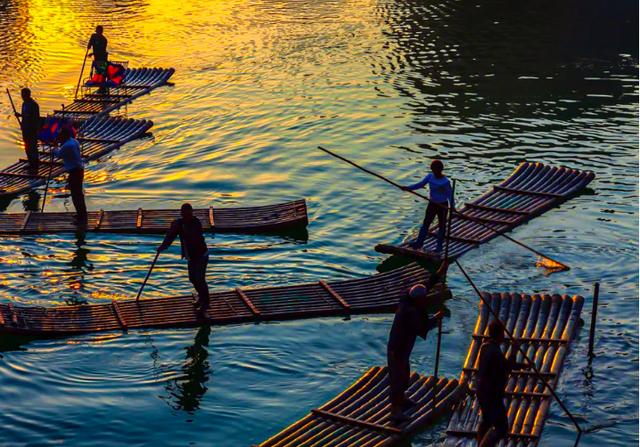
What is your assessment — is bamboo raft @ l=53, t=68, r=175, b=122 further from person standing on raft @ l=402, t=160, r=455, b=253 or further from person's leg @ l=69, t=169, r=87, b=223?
person standing on raft @ l=402, t=160, r=455, b=253

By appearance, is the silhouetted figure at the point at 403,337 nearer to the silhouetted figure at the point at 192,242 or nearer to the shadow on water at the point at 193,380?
the shadow on water at the point at 193,380

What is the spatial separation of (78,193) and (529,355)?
11491 mm

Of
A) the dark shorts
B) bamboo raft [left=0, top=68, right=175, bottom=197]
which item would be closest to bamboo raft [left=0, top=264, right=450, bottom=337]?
the dark shorts

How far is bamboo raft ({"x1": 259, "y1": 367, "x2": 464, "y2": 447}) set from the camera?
14469 millimetres

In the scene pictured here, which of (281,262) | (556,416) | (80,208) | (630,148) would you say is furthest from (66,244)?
(630,148)

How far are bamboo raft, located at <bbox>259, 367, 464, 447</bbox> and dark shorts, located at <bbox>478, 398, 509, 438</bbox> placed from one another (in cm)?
95

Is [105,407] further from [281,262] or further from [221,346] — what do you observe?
[281,262]

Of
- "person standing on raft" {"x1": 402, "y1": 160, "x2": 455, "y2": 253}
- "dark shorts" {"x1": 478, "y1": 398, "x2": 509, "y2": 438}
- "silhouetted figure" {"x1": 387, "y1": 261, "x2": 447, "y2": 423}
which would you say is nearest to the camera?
"dark shorts" {"x1": 478, "y1": 398, "x2": 509, "y2": 438}

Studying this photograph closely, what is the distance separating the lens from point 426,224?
21047 millimetres

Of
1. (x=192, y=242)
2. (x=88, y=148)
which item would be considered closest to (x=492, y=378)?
(x=192, y=242)

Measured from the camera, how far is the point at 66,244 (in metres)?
22.8

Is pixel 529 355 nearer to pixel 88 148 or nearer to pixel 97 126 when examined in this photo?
pixel 88 148

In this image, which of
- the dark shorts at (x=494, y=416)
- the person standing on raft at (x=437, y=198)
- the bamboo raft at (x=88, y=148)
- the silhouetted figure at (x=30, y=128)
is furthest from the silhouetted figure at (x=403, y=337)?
the silhouetted figure at (x=30, y=128)

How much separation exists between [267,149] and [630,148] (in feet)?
33.2
